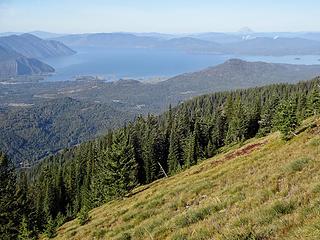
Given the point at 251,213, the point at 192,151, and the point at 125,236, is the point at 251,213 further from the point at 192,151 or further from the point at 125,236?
the point at 192,151

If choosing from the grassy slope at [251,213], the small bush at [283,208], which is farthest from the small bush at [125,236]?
the small bush at [283,208]

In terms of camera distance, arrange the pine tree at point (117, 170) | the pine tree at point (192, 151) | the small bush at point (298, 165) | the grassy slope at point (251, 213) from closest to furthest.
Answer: the grassy slope at point (251, 213) < the small bush at point (298, 165) < the pine tree at point (117, 170) < the pine tree at point (192, 151)

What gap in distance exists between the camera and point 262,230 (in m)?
10.9

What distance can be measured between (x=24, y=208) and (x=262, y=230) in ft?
192

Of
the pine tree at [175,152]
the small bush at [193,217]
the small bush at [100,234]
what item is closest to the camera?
the small bush at [193,217]

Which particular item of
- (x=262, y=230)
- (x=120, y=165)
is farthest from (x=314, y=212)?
(x=120, y=165)

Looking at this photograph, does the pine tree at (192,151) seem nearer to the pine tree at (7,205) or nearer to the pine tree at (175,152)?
the pine tree at (175,152)

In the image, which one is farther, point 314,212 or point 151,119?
point 151,119

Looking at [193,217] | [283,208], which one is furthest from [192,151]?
[283,208]

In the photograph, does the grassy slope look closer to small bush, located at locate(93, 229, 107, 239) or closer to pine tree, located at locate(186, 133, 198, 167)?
small bush, located at locate(93, 229, 107, 239)

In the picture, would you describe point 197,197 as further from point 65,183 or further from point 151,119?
point 151,119

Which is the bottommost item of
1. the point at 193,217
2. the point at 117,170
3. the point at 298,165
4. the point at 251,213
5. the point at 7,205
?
the point at 7,205

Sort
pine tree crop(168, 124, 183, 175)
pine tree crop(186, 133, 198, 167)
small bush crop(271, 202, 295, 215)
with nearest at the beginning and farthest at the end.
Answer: small bush crop(271, 202, 295, 215) < pine tree crop(186, 133, 198, 167) < pine tree crop(168, 124, 183, 175)

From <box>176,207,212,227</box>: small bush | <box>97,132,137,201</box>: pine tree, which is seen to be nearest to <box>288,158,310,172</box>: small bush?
<box>176,207,212,227</box>: small bush
